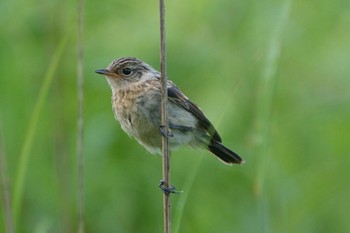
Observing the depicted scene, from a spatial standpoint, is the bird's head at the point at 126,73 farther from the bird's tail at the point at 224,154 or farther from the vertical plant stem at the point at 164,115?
the vertical plant stem at the point at 164,115

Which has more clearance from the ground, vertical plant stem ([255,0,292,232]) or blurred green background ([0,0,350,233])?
blurred green background ([0,0,350,233])

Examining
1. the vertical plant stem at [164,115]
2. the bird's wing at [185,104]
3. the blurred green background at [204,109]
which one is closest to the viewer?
the vertical plant stem at [164,115]

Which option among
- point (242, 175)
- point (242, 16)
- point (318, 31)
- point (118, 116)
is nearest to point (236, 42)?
point (242, 16)

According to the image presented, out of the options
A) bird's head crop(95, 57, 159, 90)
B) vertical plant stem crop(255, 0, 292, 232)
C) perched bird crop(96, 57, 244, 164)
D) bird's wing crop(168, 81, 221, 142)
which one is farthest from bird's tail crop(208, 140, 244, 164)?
vertical plant stem crop(255, 0, 292, 232)

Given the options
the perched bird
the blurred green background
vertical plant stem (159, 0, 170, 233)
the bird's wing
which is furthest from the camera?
the blurred green background

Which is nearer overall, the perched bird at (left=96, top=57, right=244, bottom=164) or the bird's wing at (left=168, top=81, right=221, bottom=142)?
the perched bird at (left=96, top=57, right=244, bottom=164)

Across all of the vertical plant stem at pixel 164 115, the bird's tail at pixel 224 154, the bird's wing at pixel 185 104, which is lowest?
the vertical plant stem at pixel 164 115

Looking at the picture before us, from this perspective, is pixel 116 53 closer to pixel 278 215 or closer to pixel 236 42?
pixel 236 42

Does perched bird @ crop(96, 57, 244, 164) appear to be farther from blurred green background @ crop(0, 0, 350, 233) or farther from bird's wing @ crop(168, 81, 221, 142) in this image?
blurred green background @ crop(0, 0, 350, 233)

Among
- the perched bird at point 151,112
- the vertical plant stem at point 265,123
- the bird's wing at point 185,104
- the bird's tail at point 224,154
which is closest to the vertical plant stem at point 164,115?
the vertical plant stem at point 265,123

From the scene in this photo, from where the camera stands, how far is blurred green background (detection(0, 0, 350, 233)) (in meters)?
5.62

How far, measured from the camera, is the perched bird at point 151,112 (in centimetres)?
504

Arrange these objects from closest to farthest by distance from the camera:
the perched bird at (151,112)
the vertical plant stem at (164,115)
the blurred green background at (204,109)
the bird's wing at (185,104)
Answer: the vertical plant stem at (164,115) → the perched bird at (151,112) → the bird's wing at (185,104) → the blurred green background at (204,109)

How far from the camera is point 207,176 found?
5.89m
